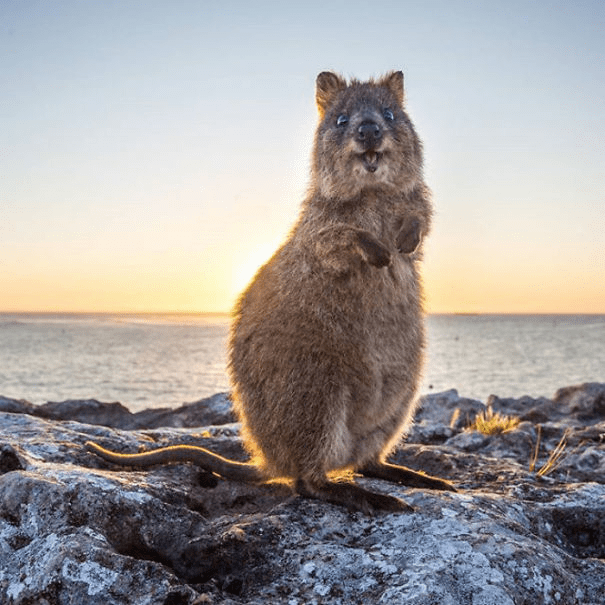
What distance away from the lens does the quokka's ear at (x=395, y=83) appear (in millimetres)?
6121

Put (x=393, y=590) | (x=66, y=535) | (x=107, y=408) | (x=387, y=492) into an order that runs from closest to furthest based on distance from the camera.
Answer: (x=393, y=590) → (x=66, y=535) → (x=387, y=492) → (x=107, y=408)

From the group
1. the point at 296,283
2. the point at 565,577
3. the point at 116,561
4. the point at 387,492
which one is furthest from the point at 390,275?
the point at 116,561

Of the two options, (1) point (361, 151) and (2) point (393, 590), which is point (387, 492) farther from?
(1) point (361, 151)

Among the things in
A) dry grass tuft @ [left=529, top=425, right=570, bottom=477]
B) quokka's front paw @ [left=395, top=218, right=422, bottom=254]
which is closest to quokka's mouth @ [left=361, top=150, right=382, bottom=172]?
quokka's front paw @ [left=395, top=218, right=422, bottom=254]

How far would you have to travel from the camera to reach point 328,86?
6.06m

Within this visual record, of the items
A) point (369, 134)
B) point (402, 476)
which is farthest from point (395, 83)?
point (402, 476)

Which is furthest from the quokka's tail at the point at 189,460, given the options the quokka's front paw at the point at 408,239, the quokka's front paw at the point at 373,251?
the quokka's front paw at the point at 408,239

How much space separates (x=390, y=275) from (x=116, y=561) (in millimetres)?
2761

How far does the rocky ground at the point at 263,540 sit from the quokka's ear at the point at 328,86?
3285 millimetres

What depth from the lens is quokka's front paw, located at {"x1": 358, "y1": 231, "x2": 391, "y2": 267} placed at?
4684 millimetres

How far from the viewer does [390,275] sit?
5.03 meters

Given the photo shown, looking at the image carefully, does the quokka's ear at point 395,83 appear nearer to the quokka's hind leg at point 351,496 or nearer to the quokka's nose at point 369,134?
the quokka's nose at point 369,134

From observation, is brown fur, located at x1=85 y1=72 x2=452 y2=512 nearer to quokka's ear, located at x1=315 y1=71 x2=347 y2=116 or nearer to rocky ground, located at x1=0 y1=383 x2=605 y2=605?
rocky ground, located at x1=0 y1=383 x2=605 y2=605

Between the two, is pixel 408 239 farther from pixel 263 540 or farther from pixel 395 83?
pixel 263 540
